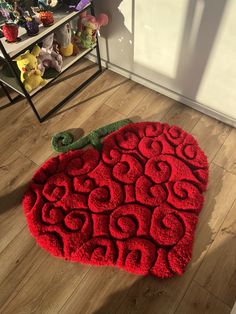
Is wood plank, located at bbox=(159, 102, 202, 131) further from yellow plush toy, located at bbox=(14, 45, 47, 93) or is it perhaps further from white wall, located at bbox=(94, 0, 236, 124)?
yellow plush toy, located at bbox=(14, 45, 47, 93)

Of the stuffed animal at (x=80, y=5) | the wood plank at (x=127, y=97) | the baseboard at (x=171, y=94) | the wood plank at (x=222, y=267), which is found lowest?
the wood plank at (x=222, y=267)

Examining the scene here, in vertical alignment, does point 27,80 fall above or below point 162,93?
above

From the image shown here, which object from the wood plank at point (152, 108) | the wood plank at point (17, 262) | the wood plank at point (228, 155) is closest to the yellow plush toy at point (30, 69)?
the wood plank at point (152, 108)

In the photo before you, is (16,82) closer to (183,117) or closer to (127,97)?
(127,97)

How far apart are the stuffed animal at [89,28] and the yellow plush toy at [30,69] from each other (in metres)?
0.33

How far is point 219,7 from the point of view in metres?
1.15

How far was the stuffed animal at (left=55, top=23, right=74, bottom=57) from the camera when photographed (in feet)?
4.91

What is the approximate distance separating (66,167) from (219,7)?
1055 mm

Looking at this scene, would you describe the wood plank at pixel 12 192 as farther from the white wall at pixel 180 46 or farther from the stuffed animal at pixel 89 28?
the white wall at pixel 180 46

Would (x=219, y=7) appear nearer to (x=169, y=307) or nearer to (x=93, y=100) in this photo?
(x=93, y=100)

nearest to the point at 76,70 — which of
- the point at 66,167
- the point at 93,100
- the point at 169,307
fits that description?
the point at 93,100

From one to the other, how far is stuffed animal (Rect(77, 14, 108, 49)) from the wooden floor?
39cm

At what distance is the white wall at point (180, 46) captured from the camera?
124cm

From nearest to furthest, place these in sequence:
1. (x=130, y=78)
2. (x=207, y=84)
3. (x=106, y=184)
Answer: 1. (x=106, y=184)
2. (x=207, y=84)
3. (x=130, y=78)
